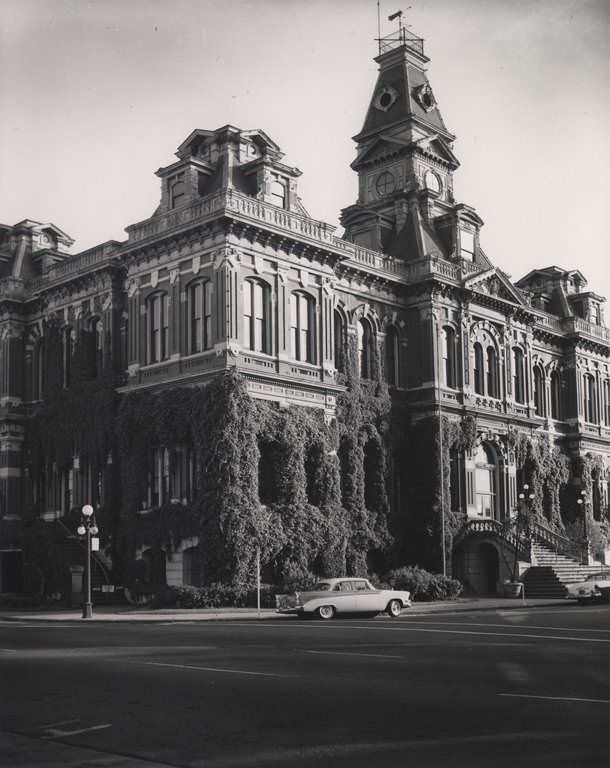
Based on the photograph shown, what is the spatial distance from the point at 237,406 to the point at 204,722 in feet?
89.6

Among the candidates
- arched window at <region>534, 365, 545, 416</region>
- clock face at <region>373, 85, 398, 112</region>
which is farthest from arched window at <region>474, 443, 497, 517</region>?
clock face at <region>373, 85, 398, 112</region>

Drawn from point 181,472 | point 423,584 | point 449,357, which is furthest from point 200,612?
point 449,357

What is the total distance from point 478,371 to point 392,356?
5.55m

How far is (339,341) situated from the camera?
4684 cm

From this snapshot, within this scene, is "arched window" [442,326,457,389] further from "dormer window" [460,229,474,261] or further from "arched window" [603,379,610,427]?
"arched window" [603,379,610,427]

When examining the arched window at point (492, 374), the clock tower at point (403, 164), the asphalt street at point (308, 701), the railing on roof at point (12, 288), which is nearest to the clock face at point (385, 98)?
the clock tower at point (403, 164)

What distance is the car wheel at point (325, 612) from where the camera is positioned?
103 ft

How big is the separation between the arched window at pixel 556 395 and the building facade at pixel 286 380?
3.50 ft

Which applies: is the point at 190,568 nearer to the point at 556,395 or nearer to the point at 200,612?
the point at 200,612

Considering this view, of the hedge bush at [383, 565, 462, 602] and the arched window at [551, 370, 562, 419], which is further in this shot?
the arched window at [551, 370, 562, 419]

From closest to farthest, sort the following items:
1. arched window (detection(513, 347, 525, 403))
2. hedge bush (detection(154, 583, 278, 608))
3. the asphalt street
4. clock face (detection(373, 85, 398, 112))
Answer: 1. the asphalt street
2. hedge bush (detection(154, 583, 278, 608))
3. arched window (detection(513, 347, 525, 403))
4. clock face (detection(373, 85, 398, 112))

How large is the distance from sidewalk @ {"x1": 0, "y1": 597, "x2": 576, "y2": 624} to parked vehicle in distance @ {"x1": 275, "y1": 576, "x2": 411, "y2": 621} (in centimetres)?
116

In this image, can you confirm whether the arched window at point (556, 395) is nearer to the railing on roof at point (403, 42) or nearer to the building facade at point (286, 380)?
the building facade at point (286, 380)

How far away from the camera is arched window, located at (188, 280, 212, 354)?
136 ft
